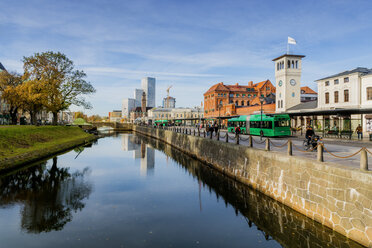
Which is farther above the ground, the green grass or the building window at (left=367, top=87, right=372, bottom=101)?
the building window at (left=367, top=87, right=372, bottom=101)

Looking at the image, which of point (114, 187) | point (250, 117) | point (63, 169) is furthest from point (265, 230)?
point (250, 117)

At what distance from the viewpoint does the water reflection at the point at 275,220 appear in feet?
29.3

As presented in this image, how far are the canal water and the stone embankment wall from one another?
1.55 ft

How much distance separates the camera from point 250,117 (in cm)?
3597

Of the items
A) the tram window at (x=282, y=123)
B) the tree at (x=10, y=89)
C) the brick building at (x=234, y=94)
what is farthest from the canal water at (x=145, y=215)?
the brick building at (x=234, y=94)

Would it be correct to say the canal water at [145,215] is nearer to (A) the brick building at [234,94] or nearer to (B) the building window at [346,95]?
(B) the building window at [346,95]

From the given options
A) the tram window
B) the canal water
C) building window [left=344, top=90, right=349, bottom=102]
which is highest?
building window [left=344, top=90, right=349, bottom=102]

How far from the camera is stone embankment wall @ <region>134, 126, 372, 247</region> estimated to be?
805 cm

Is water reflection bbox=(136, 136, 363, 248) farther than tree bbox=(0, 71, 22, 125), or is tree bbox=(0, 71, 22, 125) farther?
tree bbox=(0, 71, 22, 125)

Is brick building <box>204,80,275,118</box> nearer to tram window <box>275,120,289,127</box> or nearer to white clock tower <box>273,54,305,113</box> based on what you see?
white clock tower <box>273,54,305,113</box>

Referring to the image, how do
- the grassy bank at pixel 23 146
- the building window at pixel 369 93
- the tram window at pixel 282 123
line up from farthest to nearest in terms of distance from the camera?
the building window at pixel 369 93, the tram window at pixel 282 123, the grassy bank at pixel 23 146

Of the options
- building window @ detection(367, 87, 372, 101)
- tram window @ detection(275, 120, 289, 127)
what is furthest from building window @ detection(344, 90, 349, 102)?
tram window @ detection(275, 120, 289, 127)

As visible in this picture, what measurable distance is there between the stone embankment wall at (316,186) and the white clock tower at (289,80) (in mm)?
44282

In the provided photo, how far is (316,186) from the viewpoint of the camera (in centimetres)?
1002
